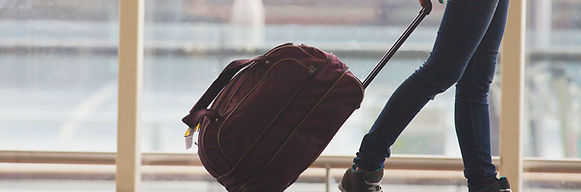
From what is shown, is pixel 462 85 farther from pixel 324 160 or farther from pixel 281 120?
pixel 324 160

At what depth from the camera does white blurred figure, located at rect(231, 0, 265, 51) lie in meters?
2.95

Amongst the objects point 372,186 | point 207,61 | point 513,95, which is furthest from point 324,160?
point 372,186

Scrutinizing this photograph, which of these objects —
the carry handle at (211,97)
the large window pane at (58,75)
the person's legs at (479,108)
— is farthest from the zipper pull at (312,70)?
the large window pane at (58,75)

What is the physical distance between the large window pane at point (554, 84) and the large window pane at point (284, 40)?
8.2 inches

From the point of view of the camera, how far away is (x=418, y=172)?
9.73 feet

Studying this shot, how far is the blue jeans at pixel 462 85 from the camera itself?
1.79 meters

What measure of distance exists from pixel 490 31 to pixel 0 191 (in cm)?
210

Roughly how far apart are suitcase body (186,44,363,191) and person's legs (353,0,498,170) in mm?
99

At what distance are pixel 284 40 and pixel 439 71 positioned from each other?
1246 mm

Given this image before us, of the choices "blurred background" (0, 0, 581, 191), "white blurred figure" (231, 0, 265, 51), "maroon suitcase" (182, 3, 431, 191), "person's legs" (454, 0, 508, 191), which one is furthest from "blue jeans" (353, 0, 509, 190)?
"white blurred figure" (231, 0, 265, 51)

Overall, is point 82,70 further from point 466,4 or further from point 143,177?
point 466,4

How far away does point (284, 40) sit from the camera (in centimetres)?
298

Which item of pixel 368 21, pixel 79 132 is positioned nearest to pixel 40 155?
pixel 79 132

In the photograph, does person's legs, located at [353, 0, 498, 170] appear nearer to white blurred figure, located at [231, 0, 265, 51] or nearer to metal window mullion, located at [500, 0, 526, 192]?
metal window mullion, located at [500, 0, 526, 192]
